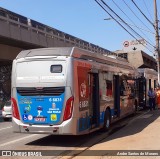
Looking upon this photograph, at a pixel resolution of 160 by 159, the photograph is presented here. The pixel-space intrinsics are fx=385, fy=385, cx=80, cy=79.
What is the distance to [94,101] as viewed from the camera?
1363 cm

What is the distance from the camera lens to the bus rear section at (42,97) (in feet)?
38.2

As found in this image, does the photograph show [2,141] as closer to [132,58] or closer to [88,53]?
[88,53]

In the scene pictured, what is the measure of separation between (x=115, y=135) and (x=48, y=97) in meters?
3.27

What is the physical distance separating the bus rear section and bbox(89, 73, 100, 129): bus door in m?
1.77

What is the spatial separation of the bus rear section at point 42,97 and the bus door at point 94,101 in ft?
5.79

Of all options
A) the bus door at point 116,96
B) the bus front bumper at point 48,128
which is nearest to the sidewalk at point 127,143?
the bus front bumper at point 48,128

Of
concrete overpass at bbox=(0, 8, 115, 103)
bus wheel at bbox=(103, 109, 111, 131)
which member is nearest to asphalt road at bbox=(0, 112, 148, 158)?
bus wheel at bbox=(103, 109, 111, 131)

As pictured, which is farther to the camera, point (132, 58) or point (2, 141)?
point (132, 58)

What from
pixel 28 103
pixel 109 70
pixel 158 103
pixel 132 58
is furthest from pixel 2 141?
pixel 132 58

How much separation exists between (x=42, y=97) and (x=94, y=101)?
2.38 meters

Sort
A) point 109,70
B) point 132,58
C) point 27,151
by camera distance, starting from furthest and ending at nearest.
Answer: point 132,58 < point 109,70 < point 27,151

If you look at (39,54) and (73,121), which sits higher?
(39,54)

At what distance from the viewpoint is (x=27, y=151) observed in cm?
1113

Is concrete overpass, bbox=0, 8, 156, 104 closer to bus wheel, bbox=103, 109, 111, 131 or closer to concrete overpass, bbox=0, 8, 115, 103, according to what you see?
concrete overpass, bbox=0, 8, 115, 103
